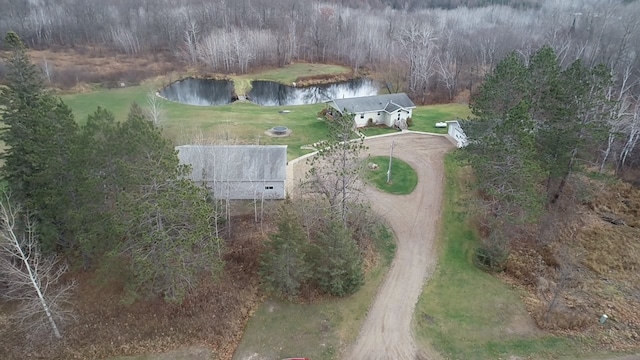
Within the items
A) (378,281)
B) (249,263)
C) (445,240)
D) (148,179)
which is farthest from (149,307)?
(445,240)

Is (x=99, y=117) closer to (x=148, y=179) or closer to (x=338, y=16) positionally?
(x=148, y=179)

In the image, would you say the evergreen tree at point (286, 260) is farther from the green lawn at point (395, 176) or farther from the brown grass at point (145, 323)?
the green lawn at point (395, 176)

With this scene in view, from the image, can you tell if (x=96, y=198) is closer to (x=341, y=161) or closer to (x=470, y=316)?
(x=341, y=161)

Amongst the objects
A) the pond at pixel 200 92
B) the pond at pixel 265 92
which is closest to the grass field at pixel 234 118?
the pond at pixel 200 92

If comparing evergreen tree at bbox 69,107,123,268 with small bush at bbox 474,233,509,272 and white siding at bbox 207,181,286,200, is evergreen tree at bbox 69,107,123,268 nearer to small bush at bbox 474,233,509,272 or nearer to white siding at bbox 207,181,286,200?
white siding at bbox 207,181,286,200

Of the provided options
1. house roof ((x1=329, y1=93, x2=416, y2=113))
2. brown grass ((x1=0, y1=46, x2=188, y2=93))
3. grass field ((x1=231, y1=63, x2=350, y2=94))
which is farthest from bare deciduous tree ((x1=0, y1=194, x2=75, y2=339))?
grass field ((x1=231, y1=63, x2=350, y2=94))

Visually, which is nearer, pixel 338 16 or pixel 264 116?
pixel 264 116

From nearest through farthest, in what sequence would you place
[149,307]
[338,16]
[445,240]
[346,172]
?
[149,307] < [346,172] < [445,240] < [338,16]
